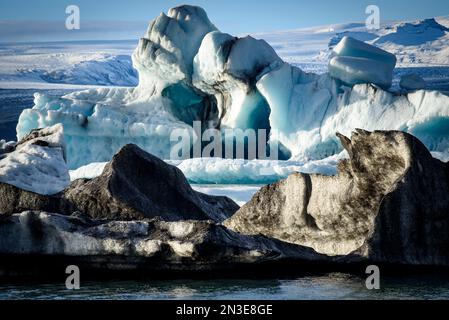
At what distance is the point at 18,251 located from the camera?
21.2 feet

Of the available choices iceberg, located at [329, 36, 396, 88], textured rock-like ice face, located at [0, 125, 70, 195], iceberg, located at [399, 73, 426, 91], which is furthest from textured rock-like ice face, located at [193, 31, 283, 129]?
textured rock-like ice face, located at [0, 125, 70, 195]

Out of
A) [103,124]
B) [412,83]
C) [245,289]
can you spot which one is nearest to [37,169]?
[245,289]

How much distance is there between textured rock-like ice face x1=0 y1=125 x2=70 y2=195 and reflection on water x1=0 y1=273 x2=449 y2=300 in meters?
1.66

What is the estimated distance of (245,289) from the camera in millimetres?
6078

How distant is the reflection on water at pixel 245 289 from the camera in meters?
5.83

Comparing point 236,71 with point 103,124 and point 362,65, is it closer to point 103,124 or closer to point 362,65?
point 362,65

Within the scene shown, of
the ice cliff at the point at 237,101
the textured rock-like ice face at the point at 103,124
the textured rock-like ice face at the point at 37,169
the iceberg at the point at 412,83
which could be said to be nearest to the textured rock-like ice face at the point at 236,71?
the ice cliff at the point at 237,101

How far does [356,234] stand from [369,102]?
1245 cm

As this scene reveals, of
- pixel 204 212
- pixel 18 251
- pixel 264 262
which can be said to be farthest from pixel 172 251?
pixel 204 212

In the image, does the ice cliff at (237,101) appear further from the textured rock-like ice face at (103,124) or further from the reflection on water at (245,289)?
the reflection on water at (245,289)

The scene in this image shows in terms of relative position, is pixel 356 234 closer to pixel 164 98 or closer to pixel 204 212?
pixel 204 212

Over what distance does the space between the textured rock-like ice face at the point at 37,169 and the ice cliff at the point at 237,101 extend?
11593mm

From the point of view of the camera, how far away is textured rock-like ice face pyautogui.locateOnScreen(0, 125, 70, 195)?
7.80m

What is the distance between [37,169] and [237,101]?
13.2m
